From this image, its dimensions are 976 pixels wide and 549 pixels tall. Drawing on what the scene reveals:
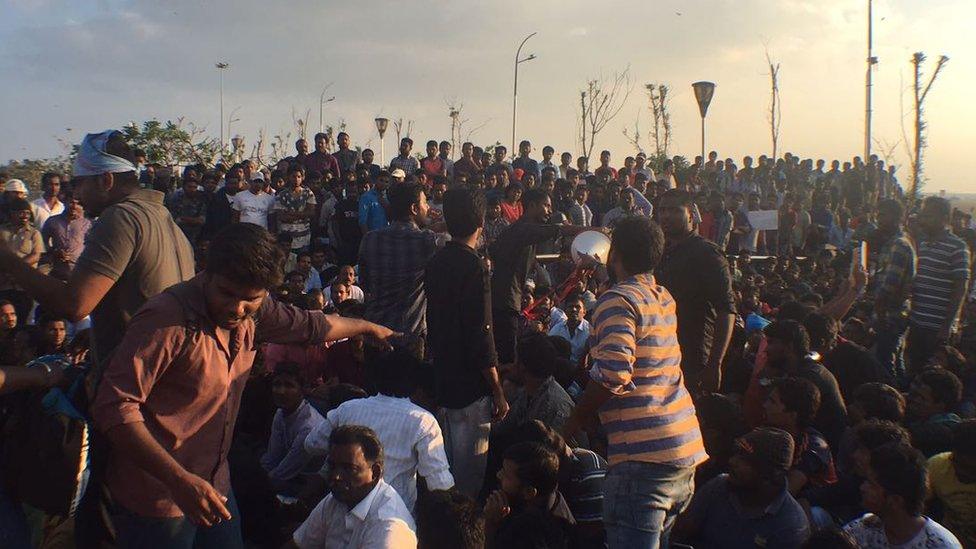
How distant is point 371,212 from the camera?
10.9 metres

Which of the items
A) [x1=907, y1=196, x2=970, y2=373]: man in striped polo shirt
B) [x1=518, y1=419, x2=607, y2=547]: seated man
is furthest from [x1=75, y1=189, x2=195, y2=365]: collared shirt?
[x1=907, y1=196, x2=970, y2=373]: man in striped polo shirt

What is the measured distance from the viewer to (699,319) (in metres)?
4.89

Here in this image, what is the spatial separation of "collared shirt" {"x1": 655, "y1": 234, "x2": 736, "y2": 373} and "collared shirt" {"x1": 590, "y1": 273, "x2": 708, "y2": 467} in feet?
5.11

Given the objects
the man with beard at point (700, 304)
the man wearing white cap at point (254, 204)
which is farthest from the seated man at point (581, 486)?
the man wearing white cap at point (254, 204)

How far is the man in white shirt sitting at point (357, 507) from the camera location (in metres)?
3.46

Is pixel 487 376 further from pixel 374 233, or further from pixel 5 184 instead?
pixel 5 184

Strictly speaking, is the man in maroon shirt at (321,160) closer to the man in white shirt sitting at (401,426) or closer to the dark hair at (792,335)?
the dark hair at (792,335)

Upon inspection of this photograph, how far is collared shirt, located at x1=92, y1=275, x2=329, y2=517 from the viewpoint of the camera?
2307 mm

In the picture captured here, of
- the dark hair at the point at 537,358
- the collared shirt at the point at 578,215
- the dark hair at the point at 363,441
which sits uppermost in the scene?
the collared shirt at the point at 578,215

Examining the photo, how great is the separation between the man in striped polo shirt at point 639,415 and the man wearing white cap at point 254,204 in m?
8.55

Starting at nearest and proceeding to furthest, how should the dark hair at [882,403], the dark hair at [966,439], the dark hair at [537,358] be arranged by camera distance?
the dark hair at [966,439] → the dark hair at [882,403] → the dark hair at [537,358]

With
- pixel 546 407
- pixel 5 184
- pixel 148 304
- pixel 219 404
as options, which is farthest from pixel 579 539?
pixel 5 184

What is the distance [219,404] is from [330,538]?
129 cm

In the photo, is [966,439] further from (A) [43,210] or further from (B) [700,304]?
(A) [43,210]
